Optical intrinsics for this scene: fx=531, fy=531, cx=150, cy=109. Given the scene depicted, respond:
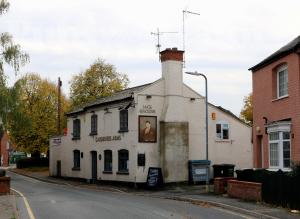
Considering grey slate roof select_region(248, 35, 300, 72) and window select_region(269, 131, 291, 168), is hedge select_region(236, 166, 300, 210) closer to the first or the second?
window select_region(269, 131, 291, 168)

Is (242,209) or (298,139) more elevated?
(298,139)

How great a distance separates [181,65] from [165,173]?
23.4ft

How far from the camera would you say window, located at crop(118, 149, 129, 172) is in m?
35.1

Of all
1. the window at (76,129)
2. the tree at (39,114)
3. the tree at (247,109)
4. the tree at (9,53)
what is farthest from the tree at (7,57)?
the tree at (247,109)

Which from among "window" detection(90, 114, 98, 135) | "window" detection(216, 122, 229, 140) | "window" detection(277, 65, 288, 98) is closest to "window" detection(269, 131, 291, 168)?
"window" detection(277, 65, 288, 98)

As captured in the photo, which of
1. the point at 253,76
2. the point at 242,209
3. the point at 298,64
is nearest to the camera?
the point at 242,209

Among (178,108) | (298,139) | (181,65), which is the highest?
(181,65)

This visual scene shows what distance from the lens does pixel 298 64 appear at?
73.7 feet

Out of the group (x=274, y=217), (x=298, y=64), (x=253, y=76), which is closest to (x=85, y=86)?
(x=253, y=76)

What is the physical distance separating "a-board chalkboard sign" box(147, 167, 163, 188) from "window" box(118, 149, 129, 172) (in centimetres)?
220

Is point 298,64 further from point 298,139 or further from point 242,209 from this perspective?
point 242,209

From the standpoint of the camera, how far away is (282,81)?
24766mm

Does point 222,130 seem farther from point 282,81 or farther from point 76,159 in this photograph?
point 282,81

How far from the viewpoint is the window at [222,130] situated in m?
38.0
